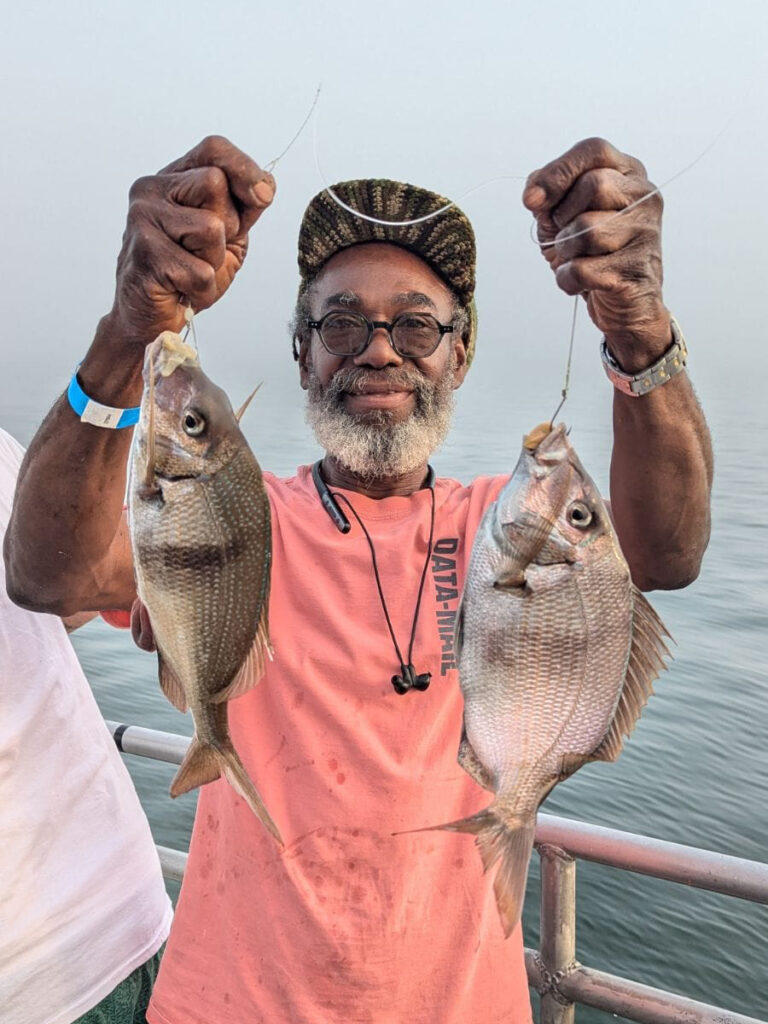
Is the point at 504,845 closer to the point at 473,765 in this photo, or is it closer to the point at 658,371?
the point at 473,765

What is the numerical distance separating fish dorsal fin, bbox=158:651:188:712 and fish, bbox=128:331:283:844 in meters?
0.03

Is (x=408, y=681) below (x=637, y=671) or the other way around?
below

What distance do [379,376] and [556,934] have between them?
2006 millimetres

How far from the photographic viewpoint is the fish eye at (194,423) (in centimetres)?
175

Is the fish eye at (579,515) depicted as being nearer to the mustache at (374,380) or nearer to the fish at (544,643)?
the fish at (544,643)

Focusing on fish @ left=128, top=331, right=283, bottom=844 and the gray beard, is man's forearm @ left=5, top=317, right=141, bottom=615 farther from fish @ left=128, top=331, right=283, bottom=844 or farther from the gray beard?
the gray beard

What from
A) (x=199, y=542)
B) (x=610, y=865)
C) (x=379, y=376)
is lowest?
(x=610, y=865)

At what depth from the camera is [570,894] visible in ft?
9.16

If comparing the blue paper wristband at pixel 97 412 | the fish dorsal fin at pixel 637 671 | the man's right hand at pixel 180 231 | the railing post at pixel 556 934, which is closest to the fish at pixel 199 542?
the man's right hand at pixel 180 231

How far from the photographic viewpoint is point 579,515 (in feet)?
5.62

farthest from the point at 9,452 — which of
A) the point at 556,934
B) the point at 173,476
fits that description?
the point at 556,934

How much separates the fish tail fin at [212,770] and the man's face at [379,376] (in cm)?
119

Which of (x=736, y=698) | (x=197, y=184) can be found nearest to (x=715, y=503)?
(x=736, y=698)

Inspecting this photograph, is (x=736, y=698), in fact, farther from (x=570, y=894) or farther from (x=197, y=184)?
(x=197, y=184)
